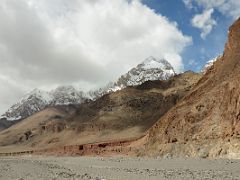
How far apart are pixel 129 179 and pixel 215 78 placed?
46119mm

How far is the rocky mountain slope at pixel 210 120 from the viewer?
180ft

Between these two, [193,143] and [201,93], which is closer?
[193,143]

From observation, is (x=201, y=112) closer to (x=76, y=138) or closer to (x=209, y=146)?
(x=209, y=146)

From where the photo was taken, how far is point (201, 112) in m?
66.5

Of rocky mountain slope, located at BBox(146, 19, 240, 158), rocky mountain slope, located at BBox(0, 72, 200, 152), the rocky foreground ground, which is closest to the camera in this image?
the rocky foreground ground

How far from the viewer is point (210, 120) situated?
6222 cm

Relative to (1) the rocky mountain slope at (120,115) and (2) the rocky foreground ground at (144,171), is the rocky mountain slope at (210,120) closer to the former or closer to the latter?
(2) the rocky foreground ground at (144,171)

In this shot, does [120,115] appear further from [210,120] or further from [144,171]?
[144,171]

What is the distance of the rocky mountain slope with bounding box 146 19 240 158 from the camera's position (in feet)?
180

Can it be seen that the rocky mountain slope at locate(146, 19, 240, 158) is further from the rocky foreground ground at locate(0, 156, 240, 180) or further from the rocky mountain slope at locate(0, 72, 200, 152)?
the rocky mountain slope at locate(0, 72, 200, 152)

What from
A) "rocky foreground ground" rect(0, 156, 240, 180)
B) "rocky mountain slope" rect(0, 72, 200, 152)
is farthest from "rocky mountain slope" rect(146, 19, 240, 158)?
"rocky mountain slope" rect(0, 72, 200, 152)

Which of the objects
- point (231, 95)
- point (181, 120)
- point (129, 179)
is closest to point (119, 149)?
point (181, 120)

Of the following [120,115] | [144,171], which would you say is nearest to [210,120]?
[144,171]

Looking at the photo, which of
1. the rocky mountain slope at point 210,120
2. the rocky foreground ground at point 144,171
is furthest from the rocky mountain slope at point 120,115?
the rocky foreground ground at point 144,171
